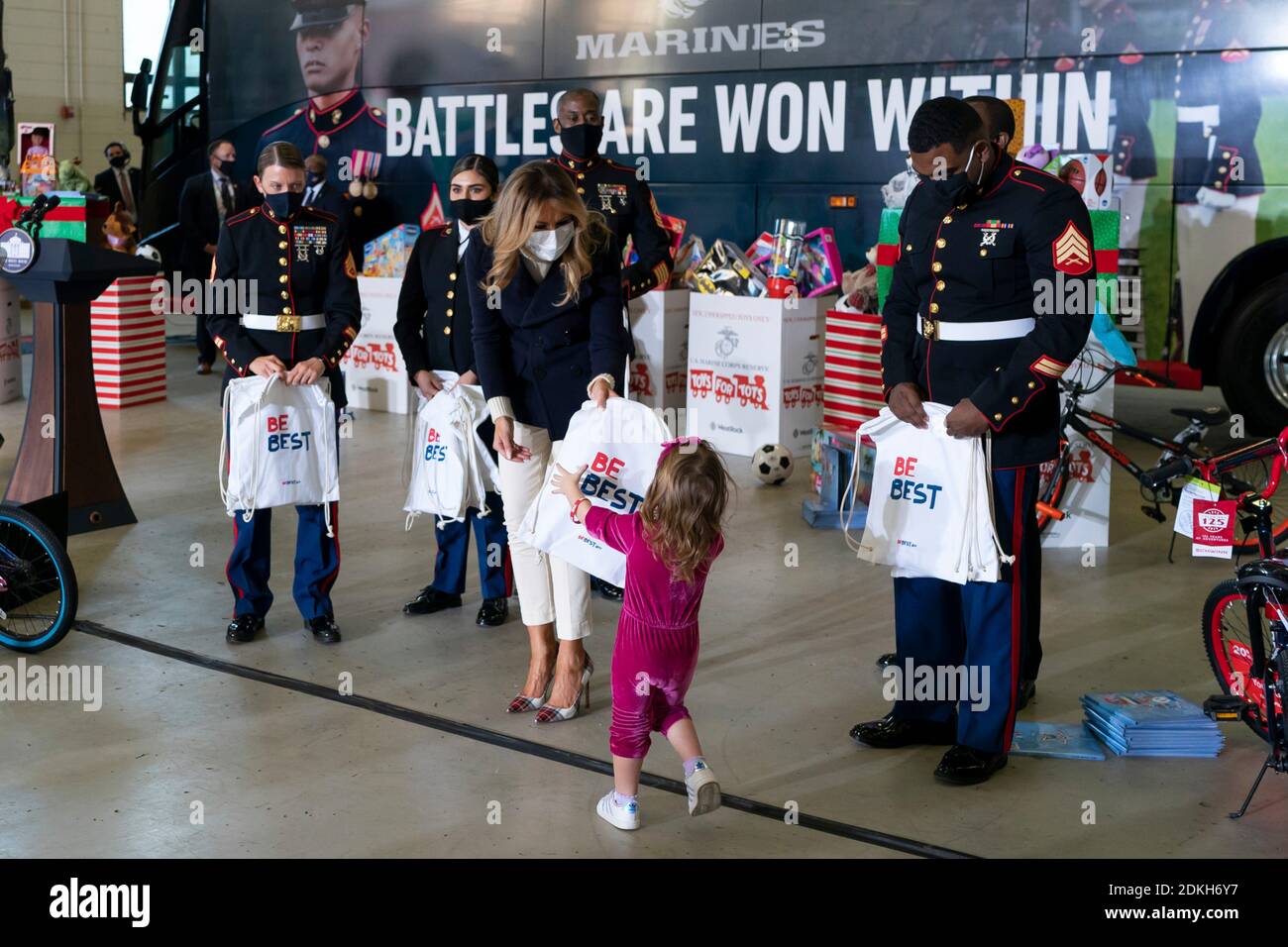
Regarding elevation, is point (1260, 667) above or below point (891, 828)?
above

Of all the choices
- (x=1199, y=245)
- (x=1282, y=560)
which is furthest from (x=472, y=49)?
(x=1282, y=560)

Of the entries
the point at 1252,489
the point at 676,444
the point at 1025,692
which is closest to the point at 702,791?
the point at 676,444

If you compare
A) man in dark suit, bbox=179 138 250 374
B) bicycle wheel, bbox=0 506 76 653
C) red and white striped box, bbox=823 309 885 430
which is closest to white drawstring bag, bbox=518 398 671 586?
bicycle wheel, bbox=0 506 76 653

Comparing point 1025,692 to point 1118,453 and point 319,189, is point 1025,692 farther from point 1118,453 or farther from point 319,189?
point 319,189

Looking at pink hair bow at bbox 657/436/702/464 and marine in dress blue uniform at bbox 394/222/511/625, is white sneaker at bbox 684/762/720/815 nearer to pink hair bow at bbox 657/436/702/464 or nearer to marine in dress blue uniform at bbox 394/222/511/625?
pink hair bow at bbox 657/436/702/464

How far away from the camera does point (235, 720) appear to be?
4168mm

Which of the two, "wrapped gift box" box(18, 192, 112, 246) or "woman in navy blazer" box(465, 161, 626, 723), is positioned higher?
"wrapped gift box" box(18, 192, 112, 246)

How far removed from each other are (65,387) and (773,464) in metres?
3.51

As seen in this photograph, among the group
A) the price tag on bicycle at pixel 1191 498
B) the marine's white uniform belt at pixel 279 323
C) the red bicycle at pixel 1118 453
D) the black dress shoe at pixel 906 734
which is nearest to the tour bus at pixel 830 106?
the red bicycle at pixel 1118 453

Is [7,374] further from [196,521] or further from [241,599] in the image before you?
[241,599]

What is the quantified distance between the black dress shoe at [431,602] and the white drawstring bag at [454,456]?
1.26 feet

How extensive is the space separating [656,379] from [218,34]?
6.52 m

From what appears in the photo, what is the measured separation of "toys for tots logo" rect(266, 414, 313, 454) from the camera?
475 centimetres

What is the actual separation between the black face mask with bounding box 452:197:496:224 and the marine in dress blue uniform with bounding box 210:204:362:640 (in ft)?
1.35
